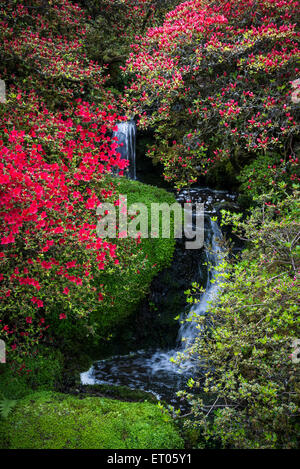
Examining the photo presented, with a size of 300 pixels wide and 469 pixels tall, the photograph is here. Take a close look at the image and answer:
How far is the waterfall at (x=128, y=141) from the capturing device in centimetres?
886

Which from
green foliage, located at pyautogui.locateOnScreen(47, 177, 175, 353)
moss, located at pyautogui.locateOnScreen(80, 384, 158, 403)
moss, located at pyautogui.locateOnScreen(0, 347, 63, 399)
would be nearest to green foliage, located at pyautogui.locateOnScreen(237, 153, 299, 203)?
green foliage, located at pyautogui.locateOnScreen(47, 177, 175, 353)

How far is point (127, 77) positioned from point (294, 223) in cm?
718

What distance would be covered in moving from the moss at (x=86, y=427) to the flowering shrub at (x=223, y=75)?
4.49m

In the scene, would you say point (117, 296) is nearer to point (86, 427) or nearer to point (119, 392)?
point (119, 392)

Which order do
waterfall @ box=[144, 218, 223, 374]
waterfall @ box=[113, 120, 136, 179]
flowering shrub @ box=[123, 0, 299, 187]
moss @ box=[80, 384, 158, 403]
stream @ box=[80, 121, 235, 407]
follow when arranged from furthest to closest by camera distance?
waterfall @ box=[113, 120, 136, 179] < flowering shrub @ box=[123, 0, 299, 187] < waterfall @ box=[144, 218, 223, 374] < stream @ box=[80, 121, 235, 407] < moss @ box=[80, 384, 158, 403]

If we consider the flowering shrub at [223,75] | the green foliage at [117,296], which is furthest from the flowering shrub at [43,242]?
the flowering shrub at [223,75]

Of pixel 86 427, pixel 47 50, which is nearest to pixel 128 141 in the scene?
pixel 47 50

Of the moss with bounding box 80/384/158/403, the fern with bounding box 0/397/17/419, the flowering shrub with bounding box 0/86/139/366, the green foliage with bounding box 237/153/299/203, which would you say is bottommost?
the moss with bounding box 80/384/158/403

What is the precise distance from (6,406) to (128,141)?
6716 mm

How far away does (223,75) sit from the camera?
7129mm

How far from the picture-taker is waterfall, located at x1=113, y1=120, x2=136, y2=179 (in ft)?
29.1

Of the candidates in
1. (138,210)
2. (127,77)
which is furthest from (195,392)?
(127,77)

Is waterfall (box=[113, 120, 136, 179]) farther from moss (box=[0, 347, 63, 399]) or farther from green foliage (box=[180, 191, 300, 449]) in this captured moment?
green foliage (box=[180, 191, 300, 449])

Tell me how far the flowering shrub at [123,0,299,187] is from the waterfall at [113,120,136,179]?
4.57 ft
